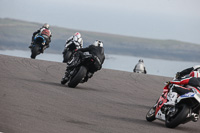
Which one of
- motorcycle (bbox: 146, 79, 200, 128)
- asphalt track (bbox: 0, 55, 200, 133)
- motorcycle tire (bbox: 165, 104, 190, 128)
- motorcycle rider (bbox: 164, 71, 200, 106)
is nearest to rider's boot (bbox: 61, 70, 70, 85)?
asphalt track (bbox: 0, 55, 200, 133)

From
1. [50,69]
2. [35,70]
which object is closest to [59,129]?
[35,70]

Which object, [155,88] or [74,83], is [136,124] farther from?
[155,88]

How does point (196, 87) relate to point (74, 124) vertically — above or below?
above

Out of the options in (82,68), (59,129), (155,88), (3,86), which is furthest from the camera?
(155,88)

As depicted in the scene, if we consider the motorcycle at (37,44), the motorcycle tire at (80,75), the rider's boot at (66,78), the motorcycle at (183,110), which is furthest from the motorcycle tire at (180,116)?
the motorcycle at (37,44)

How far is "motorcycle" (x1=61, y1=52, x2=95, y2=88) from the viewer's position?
16641 mm

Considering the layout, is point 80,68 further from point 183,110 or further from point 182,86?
point 183,110

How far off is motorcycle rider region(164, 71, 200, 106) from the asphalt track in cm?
59

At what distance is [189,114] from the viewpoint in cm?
1101

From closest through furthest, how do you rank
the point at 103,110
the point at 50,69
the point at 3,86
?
the point at 103,110 → the point at 3,86 → the point at 50,69

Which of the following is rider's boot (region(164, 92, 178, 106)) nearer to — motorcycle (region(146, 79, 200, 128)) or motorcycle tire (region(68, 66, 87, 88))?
motorcycle (region(146, 79, 200, 128))

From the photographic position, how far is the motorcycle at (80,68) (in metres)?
16.6

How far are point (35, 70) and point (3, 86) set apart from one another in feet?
25.2

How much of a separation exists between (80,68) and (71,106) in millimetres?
3722
